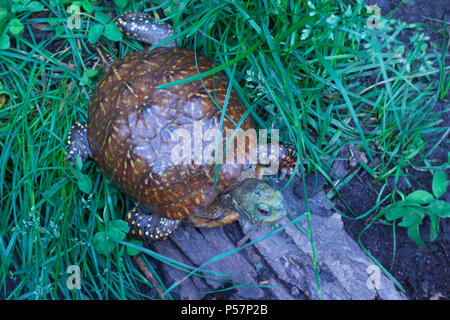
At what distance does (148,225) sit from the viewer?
202 centimetres

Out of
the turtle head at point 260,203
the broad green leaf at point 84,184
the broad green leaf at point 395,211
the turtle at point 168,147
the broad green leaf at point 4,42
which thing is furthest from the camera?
the broad green leaf at point 4,42

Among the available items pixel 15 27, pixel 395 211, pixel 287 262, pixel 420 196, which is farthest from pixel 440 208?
pixel 15 27

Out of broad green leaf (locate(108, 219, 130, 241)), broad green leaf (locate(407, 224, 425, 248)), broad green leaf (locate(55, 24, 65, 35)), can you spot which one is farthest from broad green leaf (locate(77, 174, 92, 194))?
broad green leaf (locate(407, 224, 425, 248))

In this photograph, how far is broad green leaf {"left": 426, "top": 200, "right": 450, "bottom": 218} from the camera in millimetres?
1806

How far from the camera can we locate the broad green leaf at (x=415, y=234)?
1853 millimetres

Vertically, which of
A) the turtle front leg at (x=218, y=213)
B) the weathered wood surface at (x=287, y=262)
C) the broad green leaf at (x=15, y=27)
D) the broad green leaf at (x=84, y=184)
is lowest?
the weathered wood surface at (x=287, y=262)

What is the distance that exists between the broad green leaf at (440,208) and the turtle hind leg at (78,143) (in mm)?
1987

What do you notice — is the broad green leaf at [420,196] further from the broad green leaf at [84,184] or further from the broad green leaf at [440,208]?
the broad green leaf at [84,184]

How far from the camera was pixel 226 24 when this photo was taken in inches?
76.5

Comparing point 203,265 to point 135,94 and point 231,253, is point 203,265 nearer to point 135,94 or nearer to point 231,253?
point 231,253

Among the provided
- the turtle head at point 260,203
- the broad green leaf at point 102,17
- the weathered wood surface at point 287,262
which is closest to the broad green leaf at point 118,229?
the weathered wood surface at point 287,262
